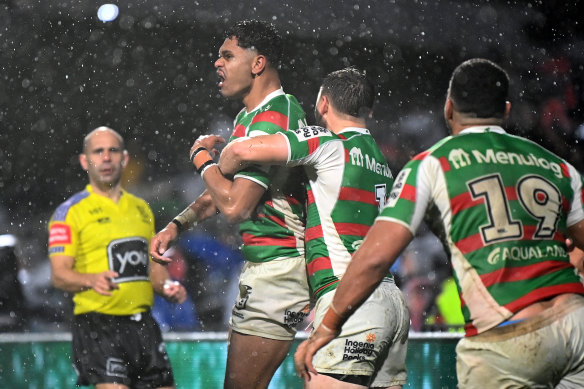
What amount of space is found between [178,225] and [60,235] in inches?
42.2

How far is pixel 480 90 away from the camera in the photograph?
92.2 inches

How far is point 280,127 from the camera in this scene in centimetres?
340

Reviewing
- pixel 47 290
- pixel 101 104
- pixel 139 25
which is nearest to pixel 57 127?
pixel 101 104

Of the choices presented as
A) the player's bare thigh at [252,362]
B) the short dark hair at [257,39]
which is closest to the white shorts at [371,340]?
the player's bare thigh at [252,362]

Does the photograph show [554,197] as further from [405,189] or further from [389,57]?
[389,57]

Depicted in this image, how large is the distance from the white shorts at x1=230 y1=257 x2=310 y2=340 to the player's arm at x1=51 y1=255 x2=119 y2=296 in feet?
3.63

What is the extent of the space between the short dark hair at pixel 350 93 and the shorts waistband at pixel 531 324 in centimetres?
145

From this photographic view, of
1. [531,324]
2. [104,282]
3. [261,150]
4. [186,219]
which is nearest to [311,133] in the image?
[261,150]

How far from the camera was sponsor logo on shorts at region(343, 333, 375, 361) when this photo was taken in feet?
9.50

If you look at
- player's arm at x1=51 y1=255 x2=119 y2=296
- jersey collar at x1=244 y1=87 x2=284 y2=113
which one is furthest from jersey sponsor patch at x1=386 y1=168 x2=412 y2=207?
player's arm at x1=51 y1=255 x2=119 y2=296

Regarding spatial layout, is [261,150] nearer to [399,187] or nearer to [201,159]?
[201,159]

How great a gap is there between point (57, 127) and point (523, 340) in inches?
353

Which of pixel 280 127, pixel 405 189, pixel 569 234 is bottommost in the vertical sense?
pixel 569 234

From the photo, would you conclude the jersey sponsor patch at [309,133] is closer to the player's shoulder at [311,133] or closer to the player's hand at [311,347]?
the player's shoulder at [311,133]
